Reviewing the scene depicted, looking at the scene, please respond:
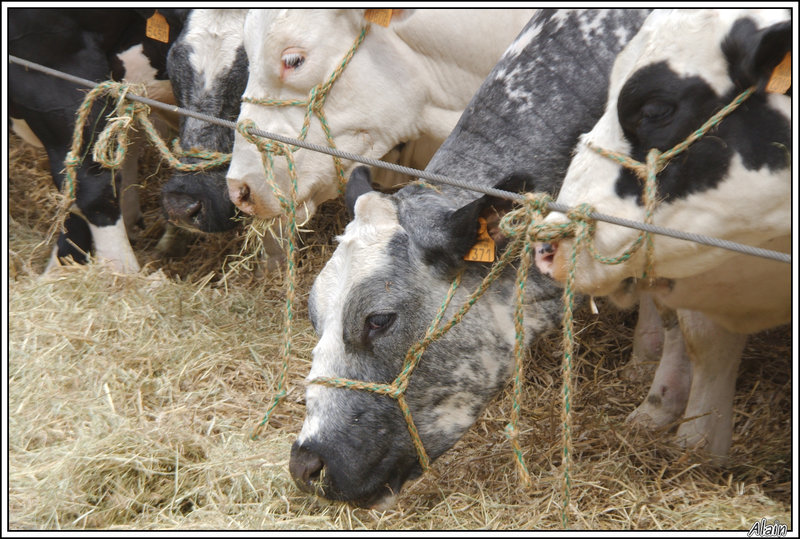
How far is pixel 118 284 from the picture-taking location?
4945mm

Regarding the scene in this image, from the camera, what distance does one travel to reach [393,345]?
118 inches

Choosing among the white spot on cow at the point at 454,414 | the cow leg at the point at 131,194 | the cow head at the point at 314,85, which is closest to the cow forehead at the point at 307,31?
the cow head at the point at 314,85

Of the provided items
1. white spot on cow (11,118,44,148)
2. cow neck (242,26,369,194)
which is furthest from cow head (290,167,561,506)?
white spot on cow (11,118,44,148)

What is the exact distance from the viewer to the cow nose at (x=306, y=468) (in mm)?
2939

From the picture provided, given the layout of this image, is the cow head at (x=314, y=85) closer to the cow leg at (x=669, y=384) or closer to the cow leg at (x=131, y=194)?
the cow leg at (x=669, y=384)

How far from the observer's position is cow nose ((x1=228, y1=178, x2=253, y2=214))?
3957 mm

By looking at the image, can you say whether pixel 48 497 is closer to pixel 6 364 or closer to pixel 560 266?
pixel 6 364

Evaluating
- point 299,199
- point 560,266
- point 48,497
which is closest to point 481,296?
point 560,266

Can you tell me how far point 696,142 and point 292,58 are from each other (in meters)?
1.91

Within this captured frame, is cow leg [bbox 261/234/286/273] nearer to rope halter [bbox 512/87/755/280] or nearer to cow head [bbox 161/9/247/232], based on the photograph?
cow head [bbox 161/9/247/232]

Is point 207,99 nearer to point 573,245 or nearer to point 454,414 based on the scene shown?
point 454,414

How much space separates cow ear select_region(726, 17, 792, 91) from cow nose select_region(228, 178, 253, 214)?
2.19 meters

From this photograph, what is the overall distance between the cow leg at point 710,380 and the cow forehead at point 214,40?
2.49 meters

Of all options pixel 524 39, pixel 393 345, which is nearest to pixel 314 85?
pixel 524 39
